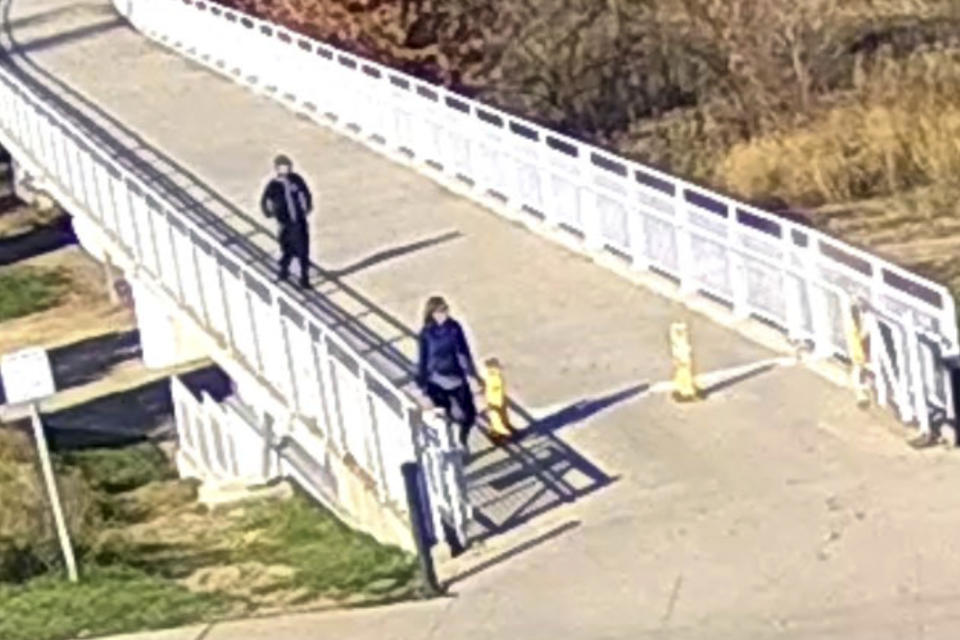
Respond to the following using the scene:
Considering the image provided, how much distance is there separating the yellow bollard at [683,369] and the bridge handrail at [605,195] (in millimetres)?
1171

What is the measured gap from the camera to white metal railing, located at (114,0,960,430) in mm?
19812

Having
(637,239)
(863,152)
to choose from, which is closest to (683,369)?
(637,239)

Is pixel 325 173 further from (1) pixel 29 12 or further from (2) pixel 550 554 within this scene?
(1) pixel 29 12

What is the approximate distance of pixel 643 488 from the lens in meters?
17.3

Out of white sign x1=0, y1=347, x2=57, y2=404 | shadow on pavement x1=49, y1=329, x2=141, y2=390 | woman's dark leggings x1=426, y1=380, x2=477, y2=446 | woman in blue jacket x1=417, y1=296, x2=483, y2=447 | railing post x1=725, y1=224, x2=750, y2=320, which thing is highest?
white sign x1=0, y1=347, x2=57, y2=404

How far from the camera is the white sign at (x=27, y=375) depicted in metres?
17.4

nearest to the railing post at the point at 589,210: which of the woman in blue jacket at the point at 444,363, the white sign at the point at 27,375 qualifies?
the woman in blue jacket at the point at 444,363

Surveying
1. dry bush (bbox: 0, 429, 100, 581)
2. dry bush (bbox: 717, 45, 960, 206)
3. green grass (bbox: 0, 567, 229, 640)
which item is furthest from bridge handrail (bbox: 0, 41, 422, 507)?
dry bush (bbox: 717, 45, 960, 206)

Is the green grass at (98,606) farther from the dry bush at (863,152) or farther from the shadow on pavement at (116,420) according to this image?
the dry bush at (863,152)

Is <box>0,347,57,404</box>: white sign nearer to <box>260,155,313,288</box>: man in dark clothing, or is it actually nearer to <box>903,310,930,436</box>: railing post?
<box>903,310,930,436</box>: railing post

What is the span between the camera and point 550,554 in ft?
53.1

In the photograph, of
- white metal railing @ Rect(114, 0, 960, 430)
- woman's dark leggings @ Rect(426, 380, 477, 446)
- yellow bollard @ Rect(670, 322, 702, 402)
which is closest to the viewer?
woman's dark leggings @ Rect(426, 380, 477, 446)

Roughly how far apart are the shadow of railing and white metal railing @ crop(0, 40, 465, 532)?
0.61 meters

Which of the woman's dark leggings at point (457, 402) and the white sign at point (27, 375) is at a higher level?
the white sign at point (27, 375)
